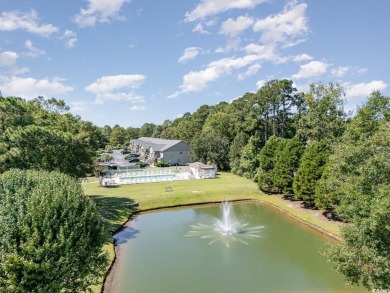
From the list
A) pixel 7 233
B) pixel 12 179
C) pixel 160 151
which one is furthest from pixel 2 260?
pixel 160 151

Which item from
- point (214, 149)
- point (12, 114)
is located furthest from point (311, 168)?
point (214, 149)

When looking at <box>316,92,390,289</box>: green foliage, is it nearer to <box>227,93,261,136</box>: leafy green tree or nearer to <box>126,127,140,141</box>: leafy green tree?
<box>227,93,261,136</box>: leafy green tree

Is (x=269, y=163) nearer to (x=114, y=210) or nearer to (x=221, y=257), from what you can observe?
(x=114, y=210)

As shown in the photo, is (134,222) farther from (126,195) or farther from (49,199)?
(49,199)

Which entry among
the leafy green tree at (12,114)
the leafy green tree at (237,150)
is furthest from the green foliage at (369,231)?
the leafy green tree at (237,150)

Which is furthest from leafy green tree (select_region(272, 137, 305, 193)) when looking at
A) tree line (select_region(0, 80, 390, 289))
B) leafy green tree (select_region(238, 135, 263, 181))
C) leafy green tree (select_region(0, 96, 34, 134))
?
leafy green tree (select_region(0, 96, 34, 134))

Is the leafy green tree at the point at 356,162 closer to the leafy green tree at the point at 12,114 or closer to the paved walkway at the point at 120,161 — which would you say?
the leafy green tree at the point at 12,114
